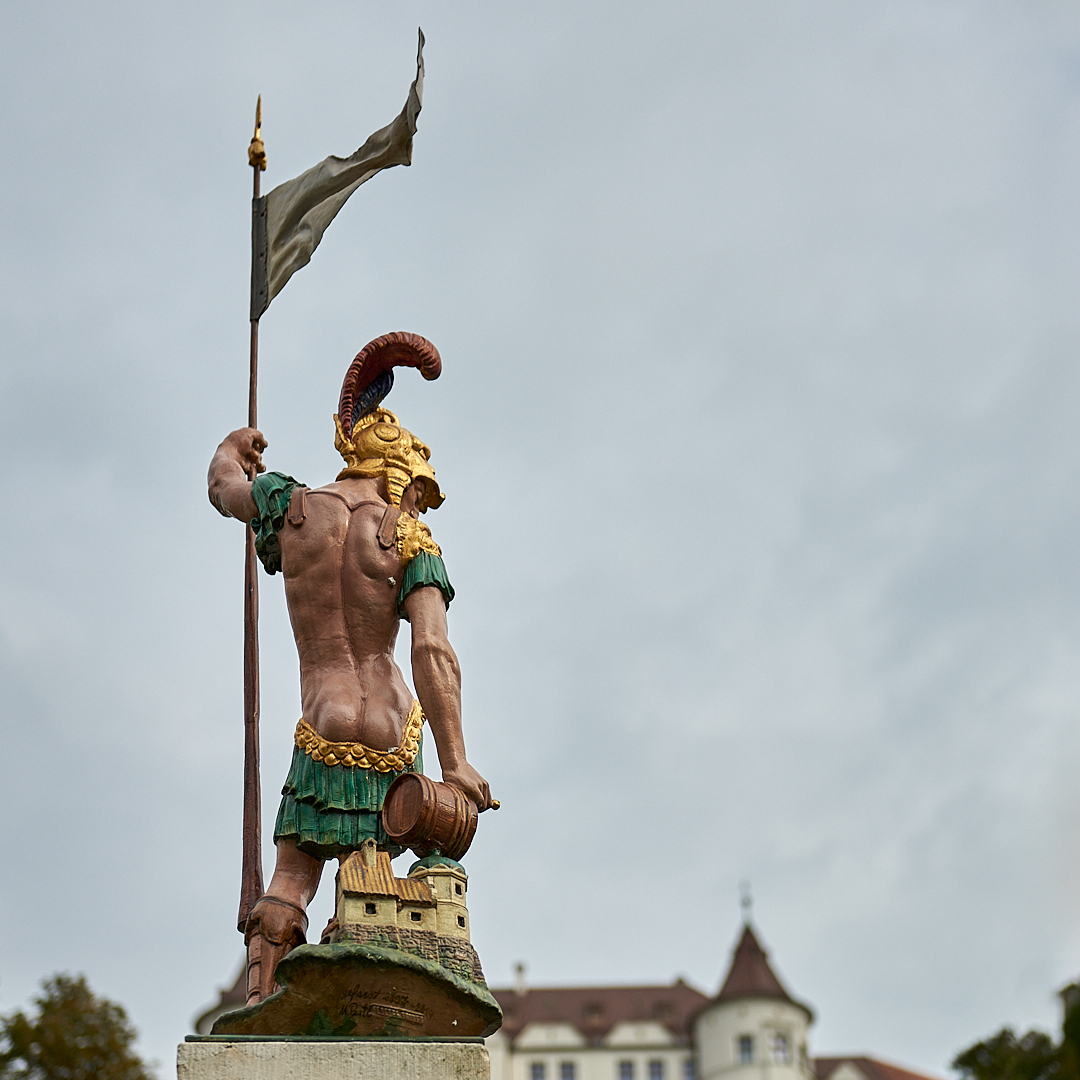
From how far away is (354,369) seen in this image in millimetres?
8820

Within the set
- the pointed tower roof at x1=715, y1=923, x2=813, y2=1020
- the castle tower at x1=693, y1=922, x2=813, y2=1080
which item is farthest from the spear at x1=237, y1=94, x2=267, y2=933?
the pointed tower roof at x1=715, y1=923, x2=813, y2=1020

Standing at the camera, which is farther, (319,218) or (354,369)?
(319,218)

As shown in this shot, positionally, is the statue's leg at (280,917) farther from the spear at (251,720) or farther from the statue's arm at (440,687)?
the statue's arm at (440,687)

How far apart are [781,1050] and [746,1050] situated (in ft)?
4.45

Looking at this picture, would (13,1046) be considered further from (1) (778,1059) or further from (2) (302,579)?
(1) (778,1059)

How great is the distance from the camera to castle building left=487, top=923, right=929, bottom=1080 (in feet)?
233

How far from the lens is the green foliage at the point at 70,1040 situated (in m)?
24.5

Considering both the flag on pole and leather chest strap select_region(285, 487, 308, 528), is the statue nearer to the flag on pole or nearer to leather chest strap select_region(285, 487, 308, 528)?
leather chest strap select_region(285, 487, 308, 528)

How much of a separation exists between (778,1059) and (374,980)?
2630 inches

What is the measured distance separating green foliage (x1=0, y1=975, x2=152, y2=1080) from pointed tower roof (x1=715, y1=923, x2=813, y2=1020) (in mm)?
49208

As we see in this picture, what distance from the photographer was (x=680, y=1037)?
7325 cm

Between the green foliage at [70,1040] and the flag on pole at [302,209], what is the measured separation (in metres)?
17.0

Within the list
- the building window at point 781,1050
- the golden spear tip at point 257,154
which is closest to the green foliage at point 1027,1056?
the golden spear tip at point 257,154

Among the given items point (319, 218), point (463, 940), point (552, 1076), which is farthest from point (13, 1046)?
point (552, 1076)
